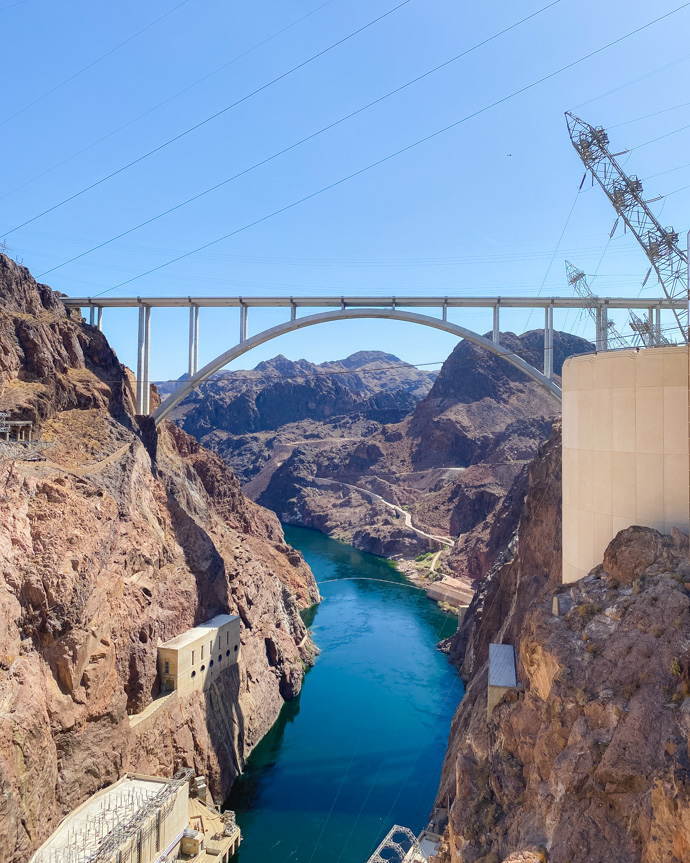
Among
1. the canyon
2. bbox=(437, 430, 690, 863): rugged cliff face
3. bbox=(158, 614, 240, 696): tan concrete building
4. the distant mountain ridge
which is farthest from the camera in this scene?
the distant mountain ridge

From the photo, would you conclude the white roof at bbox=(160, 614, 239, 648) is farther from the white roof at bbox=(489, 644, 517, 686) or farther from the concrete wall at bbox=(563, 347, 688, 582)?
the concrete wall at bbox=(563, 347, 688, 582)

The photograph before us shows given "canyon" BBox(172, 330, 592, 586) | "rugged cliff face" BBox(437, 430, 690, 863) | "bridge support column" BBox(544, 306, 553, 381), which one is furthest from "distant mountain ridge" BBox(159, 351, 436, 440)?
"rugged cliff face" BBox(437, 430, 690, 863)

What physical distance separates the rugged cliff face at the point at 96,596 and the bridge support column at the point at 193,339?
12.8 ft

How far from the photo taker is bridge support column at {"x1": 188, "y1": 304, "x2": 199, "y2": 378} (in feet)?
99.3

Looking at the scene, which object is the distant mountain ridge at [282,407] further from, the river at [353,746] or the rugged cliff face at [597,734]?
the rugged cliff face at [597,734]

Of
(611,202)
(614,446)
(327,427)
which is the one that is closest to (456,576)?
(611,202)

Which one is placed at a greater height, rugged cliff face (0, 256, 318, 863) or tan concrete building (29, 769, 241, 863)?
rugged cliff face (0, 256, 318, 863)

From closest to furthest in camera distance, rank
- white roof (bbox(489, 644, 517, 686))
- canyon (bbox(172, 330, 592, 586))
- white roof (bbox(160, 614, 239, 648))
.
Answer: white roof (bbox(489, 644, 517, 686))
white roof (bbox(160, 614, 239, 648))
canyon (bbox(172, 330, 592, 586))

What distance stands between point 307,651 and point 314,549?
105ft

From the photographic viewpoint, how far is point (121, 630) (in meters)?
21.0

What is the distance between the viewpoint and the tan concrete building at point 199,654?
892 inches

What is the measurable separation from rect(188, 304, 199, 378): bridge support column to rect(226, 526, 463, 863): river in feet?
56.3

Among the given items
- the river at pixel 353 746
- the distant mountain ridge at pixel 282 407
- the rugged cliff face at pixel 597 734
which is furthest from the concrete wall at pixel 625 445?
the distant mountain ridge at pixel 282 407

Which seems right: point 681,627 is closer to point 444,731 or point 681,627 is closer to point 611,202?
point 611,202
